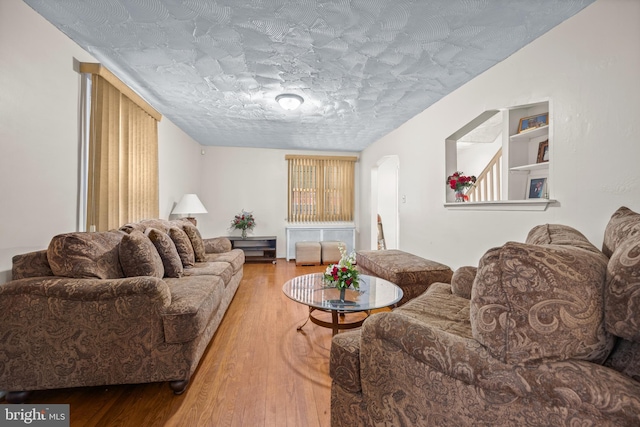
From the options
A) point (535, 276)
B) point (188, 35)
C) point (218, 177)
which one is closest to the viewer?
point (535, 276)

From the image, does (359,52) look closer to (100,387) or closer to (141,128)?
(141,128)

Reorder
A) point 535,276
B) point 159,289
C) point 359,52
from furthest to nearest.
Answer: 1. point 359,52
2. point 159,289
3. point 535,276

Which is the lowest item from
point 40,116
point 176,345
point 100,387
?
point 100,387

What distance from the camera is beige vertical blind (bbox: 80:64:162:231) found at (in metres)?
2.35

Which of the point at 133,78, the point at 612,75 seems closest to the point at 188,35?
the point at 133,78

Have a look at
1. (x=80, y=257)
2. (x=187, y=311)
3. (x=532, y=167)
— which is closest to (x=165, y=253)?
(x=80, y=257)

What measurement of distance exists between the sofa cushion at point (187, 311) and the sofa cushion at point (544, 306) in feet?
5.19

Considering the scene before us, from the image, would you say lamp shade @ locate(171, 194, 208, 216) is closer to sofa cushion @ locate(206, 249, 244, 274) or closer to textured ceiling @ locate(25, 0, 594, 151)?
sofa cushion @ locate(206, 249, 244, 274)

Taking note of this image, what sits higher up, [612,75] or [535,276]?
[612,75]

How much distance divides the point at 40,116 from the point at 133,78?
1081mm

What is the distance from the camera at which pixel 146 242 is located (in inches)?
82.7

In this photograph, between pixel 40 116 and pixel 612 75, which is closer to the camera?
pixel 612 75

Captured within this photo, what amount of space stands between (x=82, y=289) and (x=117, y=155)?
5.28ft

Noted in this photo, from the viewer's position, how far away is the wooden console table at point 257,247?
5.45 meters
